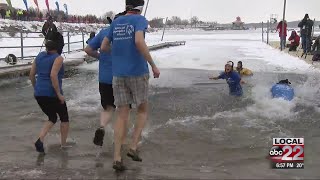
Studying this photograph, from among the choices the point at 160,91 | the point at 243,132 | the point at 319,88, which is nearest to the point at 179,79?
the point at 160,91

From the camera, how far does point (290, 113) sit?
7.94 m

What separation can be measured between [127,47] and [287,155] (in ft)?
6.88

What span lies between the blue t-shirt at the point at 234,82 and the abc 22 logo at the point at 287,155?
4.61 m

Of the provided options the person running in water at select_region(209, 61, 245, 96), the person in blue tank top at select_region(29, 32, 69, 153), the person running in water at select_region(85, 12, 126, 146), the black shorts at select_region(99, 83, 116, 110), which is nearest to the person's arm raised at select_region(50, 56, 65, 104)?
the person in blue tank top at select_region(29, 32, 69, 153)

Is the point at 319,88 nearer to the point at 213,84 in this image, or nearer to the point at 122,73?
the point at 213,84

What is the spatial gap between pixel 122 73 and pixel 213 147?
175 centimetres

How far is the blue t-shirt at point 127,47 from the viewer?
467 centimetres

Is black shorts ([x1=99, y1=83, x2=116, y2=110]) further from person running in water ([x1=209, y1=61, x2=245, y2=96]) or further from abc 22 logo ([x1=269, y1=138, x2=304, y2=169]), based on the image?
person running in water ([x1=209, y1=61, x2=245, y2=96])

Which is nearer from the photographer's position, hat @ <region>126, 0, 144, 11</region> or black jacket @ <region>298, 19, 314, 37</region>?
hat @ <region>126, 0, 144, 11</region>

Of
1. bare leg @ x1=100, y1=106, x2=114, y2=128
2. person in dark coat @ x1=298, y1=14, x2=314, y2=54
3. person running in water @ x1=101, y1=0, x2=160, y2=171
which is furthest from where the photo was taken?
person in dark coat @ x1=298, y1=14, x2=314, y2=54

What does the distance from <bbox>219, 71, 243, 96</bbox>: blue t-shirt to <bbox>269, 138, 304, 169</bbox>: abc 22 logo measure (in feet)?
15.1

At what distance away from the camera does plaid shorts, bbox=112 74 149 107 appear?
4.84 m

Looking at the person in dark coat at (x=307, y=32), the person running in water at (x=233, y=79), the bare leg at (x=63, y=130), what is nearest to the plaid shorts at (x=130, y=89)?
the bare leg at (x=63, y=130)

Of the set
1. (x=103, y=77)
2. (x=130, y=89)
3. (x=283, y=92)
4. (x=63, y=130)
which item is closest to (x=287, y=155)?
(x=130, y=89)
